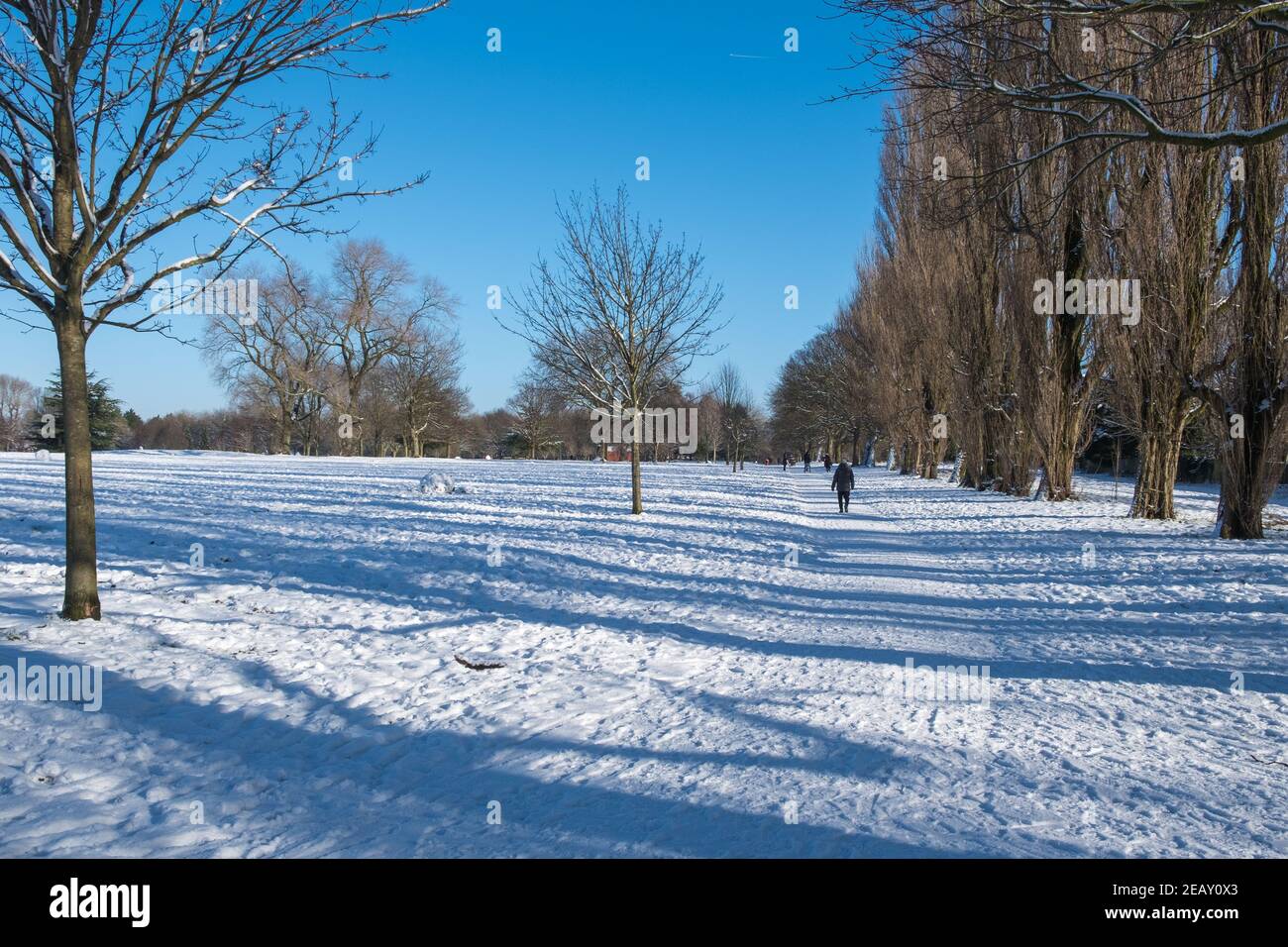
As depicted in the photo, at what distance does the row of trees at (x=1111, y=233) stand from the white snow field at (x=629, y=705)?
429 centimetres

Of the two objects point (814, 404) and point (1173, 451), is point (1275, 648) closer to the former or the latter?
point (1173, 451)

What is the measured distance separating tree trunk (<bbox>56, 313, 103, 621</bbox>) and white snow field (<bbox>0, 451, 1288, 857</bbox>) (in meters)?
0.29

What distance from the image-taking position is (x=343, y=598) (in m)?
8.25

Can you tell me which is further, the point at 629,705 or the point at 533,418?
the point at 533,418

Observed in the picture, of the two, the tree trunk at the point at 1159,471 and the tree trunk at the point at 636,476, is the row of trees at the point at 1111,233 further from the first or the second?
the tree trunk at the point at 636,476

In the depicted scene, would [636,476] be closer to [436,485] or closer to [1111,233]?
[436,485]

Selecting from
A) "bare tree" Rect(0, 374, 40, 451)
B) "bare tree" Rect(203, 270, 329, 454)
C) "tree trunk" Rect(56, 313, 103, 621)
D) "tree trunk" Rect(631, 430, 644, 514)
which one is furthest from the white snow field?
"bare tree" Rect(0, 374, 40, 451)

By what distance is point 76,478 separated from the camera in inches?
253

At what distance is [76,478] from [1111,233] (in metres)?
19.5

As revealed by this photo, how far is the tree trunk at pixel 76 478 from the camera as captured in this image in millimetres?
6340

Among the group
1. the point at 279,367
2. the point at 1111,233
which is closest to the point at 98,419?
the point at 279,367

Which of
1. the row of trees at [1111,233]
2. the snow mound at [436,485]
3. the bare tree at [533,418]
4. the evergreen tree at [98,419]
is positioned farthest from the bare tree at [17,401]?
the row of trees at [1111,233]

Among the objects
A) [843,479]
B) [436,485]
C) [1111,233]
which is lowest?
[436,485]

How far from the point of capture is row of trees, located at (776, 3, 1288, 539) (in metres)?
7.20
